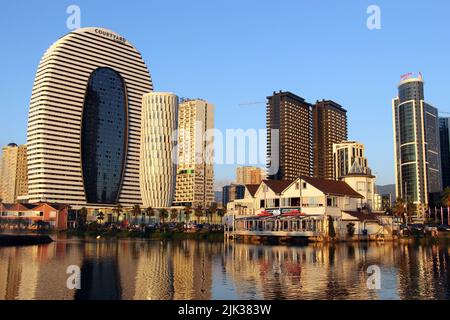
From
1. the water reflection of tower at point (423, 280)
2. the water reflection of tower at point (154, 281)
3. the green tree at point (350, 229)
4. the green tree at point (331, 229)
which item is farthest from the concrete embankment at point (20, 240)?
the water reflection of tower at point (423, 280)

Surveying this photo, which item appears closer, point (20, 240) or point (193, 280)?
point (193, 280)

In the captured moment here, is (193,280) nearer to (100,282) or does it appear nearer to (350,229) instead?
(100,282)

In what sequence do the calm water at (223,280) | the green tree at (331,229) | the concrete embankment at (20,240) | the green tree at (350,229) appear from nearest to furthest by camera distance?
the calm water at (223,280) → the concrete embankment at (20,240) → the green tree at (331,229) → the green tree at (350,229)

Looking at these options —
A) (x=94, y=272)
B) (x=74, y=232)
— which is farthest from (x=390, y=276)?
(x=74, y=232)

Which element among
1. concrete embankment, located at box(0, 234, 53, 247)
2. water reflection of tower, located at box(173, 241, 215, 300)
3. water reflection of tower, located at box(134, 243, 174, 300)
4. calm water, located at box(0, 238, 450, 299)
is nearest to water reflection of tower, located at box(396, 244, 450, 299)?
calm water, located at box(0, 238, 450, 299)

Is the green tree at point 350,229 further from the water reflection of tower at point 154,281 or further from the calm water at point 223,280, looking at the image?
the water reflection of tower at point 154,281

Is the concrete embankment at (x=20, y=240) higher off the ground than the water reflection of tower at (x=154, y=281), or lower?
higher

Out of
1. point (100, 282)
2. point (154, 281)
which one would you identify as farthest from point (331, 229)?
point (100, 282)

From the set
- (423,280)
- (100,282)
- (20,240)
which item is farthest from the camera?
(20,240)

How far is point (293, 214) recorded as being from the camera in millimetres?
117500

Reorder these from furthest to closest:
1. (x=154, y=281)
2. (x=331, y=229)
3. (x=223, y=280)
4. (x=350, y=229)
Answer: (x=350, y=229) < (x=331, y=229) < (x=223, y=280) < (x=154, y=281)

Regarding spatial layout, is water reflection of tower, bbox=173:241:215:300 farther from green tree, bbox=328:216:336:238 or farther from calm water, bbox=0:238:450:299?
green tree, bbox=328:216:336:238

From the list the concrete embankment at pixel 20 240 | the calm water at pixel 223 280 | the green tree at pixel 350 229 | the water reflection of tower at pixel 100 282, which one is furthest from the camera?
the green tree at pixel 350 229
